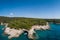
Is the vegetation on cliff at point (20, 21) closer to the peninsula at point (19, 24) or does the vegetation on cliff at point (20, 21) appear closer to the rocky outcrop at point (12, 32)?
the peninsula at point (19, 24)

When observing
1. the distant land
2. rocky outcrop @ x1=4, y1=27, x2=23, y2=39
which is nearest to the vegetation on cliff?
the distant land

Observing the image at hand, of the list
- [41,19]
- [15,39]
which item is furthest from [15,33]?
[41,19]

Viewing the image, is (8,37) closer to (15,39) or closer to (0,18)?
(15,39)

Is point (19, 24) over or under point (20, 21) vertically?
under

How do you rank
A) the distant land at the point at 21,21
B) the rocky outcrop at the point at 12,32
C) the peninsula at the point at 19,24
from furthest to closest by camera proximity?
the rocky outcrop at the point at 12,32
the peninsula at the point at 19,24
the distant land at the point at 21,21

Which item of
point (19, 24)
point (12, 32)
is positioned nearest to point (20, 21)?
point (19, 24)

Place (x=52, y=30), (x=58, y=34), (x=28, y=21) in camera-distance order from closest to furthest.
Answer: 1. (x=28, y=21)
2. (x=58, y=34)
3. (x=52, y=30)

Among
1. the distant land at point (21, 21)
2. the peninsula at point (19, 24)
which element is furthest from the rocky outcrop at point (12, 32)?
the distant land at point (21, 21)

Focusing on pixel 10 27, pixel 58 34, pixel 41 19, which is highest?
pixel 41 19

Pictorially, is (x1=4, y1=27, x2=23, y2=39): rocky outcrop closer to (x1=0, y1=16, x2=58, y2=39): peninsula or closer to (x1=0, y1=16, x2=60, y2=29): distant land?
(x1=0, y1=16, x2=58, y2=39): peninsula

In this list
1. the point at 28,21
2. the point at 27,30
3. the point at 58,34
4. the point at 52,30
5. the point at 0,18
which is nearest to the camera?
the point at 0,18

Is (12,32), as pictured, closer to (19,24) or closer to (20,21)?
(19,24)
